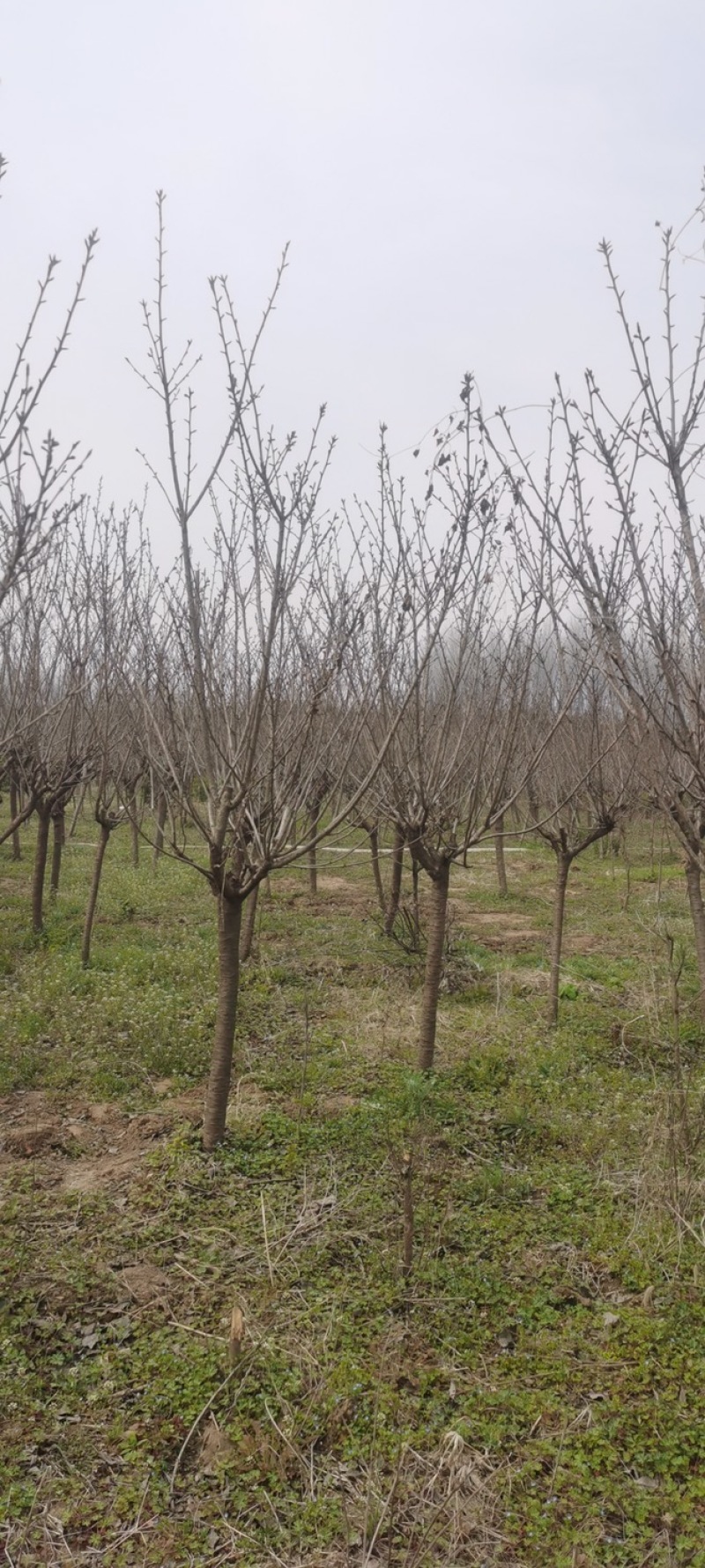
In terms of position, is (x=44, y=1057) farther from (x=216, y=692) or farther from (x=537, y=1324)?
(x=537, y=1324)

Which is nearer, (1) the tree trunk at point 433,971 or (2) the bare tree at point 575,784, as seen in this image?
(1) the tree trunk at point 433,971

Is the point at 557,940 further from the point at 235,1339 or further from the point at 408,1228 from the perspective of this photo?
the point at 235,1339

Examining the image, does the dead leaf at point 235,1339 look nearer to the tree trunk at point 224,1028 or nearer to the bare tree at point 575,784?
the tree trunk at point 224,1028

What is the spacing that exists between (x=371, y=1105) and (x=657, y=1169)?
5.80ft

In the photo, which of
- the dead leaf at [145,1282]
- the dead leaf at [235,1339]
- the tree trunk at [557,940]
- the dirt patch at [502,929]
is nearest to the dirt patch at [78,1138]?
the dead leaf at [145,1282]

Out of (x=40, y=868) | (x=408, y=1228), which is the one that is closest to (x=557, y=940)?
(x=408, y=1228)

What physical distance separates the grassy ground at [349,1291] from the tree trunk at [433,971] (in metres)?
0.19

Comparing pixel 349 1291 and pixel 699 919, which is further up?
pixel 699 919

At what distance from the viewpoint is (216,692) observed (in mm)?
4824

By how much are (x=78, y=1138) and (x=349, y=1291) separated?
208 cm

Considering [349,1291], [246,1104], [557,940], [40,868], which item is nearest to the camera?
[349,1291]

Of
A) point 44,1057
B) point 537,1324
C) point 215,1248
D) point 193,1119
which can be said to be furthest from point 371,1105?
point 44,1057

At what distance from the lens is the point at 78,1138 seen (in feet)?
15.9

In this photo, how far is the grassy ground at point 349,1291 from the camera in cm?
252
